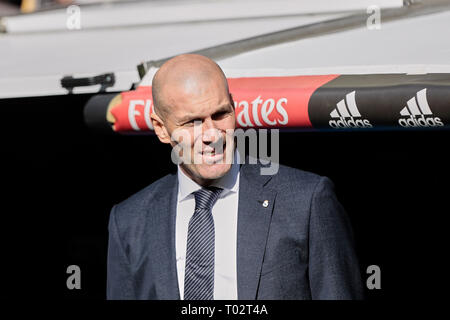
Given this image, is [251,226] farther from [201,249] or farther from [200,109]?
[200,109]

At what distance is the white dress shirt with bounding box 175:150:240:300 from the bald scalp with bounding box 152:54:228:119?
0.29 m

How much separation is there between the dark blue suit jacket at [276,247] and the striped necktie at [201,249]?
6 cm

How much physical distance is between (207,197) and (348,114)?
569mm

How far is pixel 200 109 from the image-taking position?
2393 mm

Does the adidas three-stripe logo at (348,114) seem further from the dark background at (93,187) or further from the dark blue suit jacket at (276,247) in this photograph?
the dark background at (93,187)

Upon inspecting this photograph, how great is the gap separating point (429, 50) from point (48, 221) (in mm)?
2714

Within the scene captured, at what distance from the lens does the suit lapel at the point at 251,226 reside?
2.53 metres

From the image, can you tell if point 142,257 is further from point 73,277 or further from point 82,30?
point 73,277

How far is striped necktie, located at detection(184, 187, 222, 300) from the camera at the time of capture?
258 cm

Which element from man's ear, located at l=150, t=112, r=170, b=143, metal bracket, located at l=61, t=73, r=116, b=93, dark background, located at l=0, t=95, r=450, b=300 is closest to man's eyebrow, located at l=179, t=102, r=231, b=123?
man's ear, located at l=150, t=112, r=170, b=143

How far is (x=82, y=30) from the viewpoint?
4141 mm

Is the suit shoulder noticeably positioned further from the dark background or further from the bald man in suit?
the dark background

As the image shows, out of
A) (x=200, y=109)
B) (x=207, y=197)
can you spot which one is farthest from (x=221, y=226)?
(x=200, y=109)
